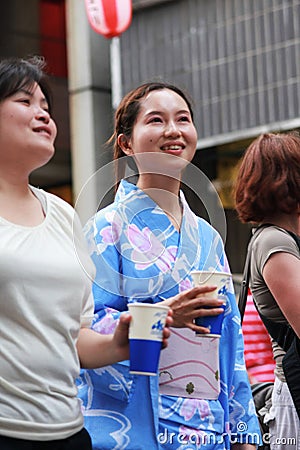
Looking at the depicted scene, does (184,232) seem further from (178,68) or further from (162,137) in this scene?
(178,68)

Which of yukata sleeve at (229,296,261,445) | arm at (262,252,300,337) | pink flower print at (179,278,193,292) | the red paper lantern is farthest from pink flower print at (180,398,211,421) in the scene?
the red paper lantern

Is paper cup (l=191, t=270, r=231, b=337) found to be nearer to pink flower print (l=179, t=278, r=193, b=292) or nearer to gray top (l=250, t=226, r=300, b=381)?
pink flower print (l=179, t=278, r=193, b=292)

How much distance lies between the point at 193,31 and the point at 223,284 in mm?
6673

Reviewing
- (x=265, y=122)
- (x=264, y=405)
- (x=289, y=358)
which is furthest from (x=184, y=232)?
(x=265, y=122)

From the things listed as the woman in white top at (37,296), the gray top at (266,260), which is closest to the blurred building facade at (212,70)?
the gray top at (266,260)

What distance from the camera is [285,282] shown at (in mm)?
2998

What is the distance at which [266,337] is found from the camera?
3.81 meters

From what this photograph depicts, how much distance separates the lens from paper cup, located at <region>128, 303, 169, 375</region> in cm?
212

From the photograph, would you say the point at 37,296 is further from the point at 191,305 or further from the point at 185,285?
the point at 185,285

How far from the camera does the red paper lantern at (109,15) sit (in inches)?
315

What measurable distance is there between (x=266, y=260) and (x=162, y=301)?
575mm

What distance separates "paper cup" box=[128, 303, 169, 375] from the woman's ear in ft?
3.06

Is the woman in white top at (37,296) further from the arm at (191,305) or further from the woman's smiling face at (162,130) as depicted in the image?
the woman's smiling face at (162,130)

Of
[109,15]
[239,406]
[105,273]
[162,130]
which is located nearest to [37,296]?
[105,273]
